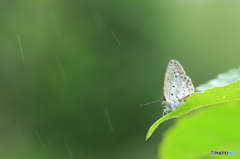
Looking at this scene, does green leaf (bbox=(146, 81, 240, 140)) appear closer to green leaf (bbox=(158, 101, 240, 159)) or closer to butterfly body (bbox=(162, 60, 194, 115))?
green leaf (bbox=(158, 101, 240, 159))

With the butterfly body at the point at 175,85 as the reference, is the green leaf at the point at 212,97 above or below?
above

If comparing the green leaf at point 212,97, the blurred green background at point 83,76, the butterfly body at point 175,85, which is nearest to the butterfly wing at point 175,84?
the butterfly body at point 175,85

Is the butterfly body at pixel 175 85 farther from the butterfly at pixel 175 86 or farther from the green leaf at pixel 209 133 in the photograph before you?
the green leaf at pixel 209 133

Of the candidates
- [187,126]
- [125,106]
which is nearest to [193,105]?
[187,126]

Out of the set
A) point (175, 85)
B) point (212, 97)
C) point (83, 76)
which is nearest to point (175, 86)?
point (175, 85)

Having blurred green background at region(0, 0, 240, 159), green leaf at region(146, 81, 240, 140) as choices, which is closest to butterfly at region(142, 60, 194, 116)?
green leaf at region(146, 81, 240, 140)

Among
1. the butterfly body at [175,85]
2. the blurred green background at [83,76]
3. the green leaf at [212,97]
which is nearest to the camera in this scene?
the green leaf at [212,97]

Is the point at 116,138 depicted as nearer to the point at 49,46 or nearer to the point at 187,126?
the point at 49,46

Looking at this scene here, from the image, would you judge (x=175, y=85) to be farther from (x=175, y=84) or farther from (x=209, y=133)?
(x=209, y=133)

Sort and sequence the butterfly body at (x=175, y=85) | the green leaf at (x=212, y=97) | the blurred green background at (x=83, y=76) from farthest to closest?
the blurred green background at (x=83, y=76)
the butterfly body at (x=175, y=85)
the green leaf at (x=212, y=97)
